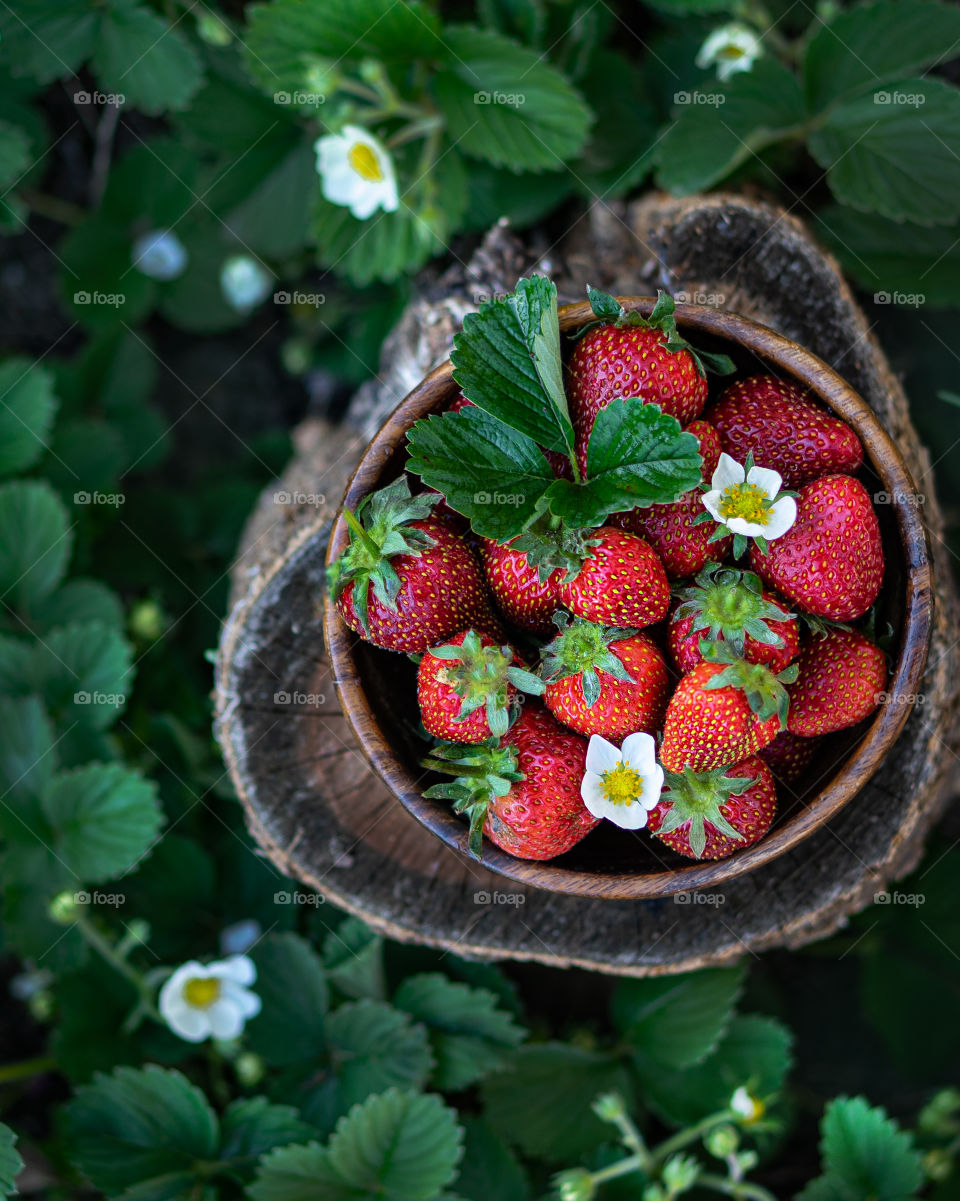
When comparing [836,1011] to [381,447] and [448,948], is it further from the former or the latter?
[381,447]

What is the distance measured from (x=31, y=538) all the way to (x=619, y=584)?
1120 mm

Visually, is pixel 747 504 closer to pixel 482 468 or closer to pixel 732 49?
pixel 482 468

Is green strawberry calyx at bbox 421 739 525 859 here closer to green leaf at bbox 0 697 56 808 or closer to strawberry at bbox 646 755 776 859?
strawberry at bbox 646 755 776 859

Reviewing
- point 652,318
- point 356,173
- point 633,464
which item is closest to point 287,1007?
point 633,464

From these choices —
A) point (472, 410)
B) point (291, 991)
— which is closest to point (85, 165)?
point (472, 410)

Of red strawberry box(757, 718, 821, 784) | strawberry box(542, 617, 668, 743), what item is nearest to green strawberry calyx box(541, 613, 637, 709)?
strawberry box(542, 617, 668, 743)

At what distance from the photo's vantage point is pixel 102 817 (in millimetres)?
1560

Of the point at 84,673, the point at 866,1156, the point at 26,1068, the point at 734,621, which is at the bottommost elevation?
the point at 26,1068

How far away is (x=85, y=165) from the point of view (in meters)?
2.17

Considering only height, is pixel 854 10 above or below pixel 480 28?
above

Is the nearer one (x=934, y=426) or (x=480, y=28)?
(x=480, y=28)

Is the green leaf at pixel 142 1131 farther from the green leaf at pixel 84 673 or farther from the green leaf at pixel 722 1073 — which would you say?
the green leaf at pixel 722 1073

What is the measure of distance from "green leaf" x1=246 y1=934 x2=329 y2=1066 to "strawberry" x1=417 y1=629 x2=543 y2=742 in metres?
0.68

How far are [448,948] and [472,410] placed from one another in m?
0.74
